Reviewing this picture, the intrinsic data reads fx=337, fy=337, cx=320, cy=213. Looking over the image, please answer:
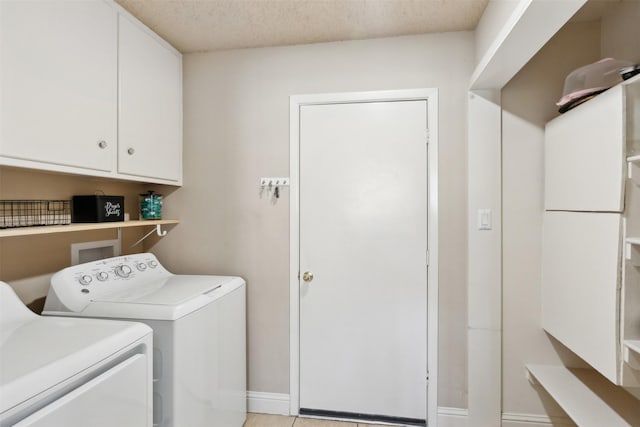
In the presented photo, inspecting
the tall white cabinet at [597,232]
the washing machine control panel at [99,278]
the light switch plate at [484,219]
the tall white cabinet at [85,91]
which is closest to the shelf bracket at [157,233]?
the washing machine control panel at [99,278]

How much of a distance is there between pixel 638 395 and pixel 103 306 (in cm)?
250

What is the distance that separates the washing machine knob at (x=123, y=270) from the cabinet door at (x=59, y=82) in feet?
1.76

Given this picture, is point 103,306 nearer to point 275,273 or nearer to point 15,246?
point 15,246

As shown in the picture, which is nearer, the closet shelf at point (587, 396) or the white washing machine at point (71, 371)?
the white washing machine at point (71, 371)

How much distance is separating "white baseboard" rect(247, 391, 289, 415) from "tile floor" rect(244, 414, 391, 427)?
4 cm

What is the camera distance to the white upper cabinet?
1315mm

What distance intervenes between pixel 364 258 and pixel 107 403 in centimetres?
142

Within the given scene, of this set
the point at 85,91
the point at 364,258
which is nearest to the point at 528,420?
the point at 364,258

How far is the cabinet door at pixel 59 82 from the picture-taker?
119cm

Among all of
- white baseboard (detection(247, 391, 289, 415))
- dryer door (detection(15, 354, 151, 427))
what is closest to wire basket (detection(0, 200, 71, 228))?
dryer door (detection(15, 354, 151, 427))

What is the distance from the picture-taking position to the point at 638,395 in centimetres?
160

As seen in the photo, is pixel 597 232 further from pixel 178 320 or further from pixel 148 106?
pixel 148 106

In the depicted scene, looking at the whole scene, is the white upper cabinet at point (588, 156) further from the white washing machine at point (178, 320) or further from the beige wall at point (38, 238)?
the beige wall at point (38, 238)

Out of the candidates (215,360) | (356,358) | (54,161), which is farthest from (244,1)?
(356,358)
